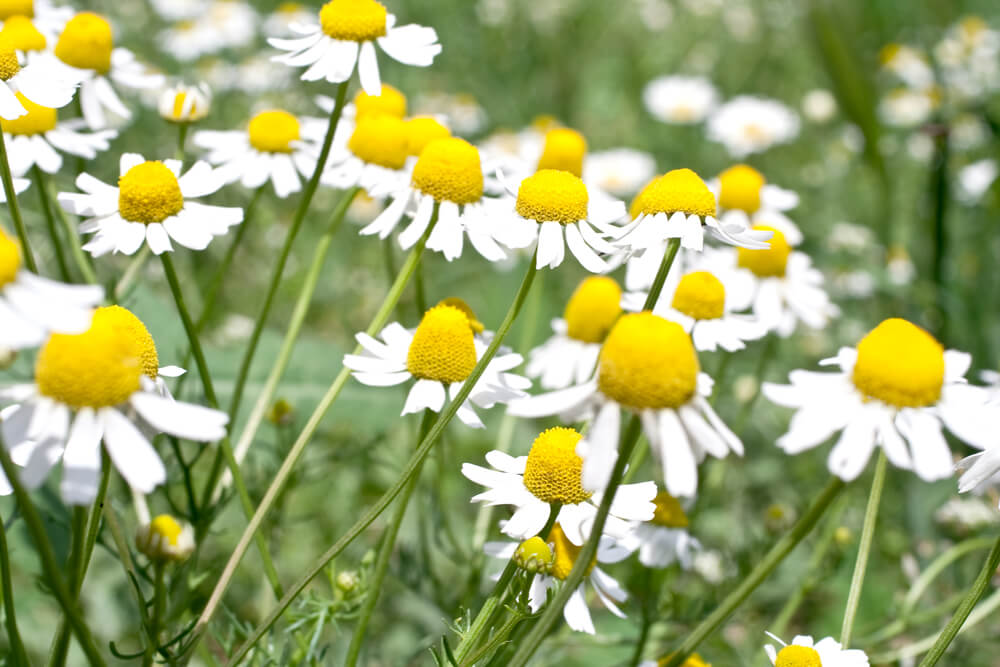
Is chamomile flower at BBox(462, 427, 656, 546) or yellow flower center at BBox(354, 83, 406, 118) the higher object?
yellow flower center at BBox(354, 83, 406, 118)

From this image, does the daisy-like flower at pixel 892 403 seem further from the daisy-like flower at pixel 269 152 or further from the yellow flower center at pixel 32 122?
the yellow flower center at pixel 32 122

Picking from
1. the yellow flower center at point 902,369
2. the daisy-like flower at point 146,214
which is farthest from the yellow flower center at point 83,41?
the yellow flower center at point 902,369

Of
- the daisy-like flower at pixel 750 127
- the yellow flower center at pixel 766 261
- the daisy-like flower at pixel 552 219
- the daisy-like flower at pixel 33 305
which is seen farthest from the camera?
the daisy-like flower at pixel 750 127

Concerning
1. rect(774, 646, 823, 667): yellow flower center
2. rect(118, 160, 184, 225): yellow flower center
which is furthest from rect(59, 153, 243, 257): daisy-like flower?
rect(774, 646, 823, 667): yellow flower center

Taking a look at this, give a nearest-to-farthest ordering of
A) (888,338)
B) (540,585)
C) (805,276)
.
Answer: (888,338) < (540,585) < (805,276)

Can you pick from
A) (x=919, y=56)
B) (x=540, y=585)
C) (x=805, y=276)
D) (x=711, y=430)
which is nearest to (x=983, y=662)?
(x=805, y=276)

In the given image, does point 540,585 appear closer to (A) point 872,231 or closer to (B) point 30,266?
(B) point 30,266

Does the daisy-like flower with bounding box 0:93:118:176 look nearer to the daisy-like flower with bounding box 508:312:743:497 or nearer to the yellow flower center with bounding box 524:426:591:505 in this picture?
the yellow flower center with bounding box 524:426:591:505
